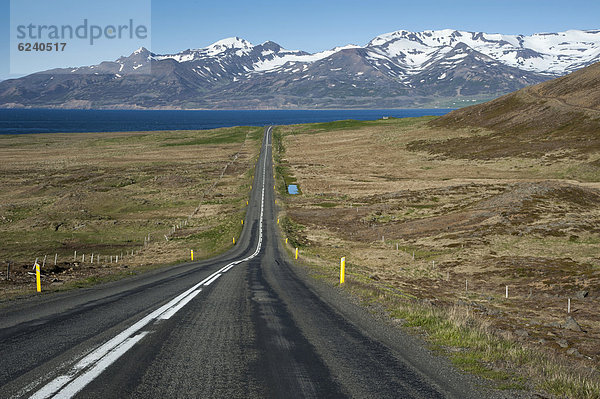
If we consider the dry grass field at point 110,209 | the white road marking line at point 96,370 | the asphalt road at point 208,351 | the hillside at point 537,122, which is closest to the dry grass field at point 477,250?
the asphalt road at point 208,351

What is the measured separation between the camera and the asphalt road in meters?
6.42

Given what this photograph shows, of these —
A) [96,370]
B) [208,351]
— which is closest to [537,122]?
[208,351]

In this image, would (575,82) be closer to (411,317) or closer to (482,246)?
(482,246)

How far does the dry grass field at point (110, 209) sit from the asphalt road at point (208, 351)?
6.89m

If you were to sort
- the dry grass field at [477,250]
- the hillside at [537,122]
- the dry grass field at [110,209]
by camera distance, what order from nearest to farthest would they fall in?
the dry grass field at [477,250] < the dry grass field at [110,209] < the hillside at [537,122]

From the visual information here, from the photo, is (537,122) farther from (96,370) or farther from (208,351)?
(96,370)

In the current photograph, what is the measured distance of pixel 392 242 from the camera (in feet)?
155

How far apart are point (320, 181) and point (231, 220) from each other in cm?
3794

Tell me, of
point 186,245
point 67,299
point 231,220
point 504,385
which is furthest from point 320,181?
point 504,385

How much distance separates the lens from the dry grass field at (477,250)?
1052 cm

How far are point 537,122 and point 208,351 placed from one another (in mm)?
139039

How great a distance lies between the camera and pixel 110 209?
67.1 metres

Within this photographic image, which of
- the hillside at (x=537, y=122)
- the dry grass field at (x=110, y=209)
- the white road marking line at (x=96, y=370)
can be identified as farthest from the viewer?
the hillside at (x=537, y=122)

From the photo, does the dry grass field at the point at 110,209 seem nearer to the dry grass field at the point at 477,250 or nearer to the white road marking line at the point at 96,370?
the white road marking line at the point at 96,370
